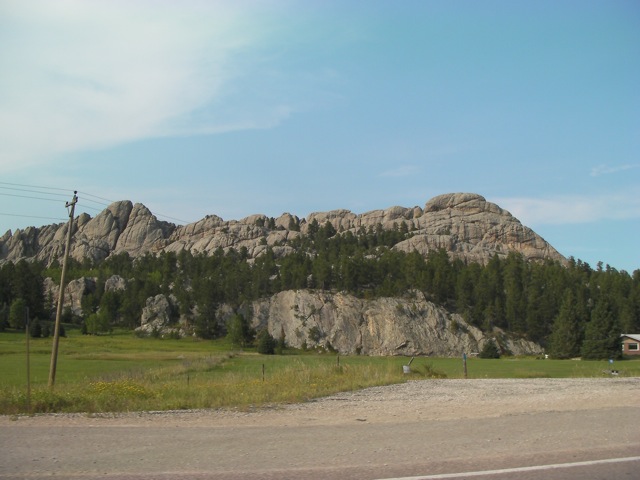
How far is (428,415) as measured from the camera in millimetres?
17047

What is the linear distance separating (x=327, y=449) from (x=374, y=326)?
11570 centimetres

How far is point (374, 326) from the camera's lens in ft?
412

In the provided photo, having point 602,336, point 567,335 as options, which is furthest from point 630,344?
point 567,335

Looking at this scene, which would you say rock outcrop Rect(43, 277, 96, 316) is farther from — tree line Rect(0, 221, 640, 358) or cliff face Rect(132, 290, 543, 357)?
cliff face Rect(132, 290, 543, 357)

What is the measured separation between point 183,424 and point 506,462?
8573 mm

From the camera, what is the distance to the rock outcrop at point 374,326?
122m

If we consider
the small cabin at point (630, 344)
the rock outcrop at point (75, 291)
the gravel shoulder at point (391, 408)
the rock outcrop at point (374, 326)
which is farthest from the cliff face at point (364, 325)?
the gravel shoulder at point (391, 408)

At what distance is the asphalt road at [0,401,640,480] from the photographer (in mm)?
9430

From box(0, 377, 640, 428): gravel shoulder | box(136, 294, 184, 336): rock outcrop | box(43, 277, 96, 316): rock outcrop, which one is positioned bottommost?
box(0, 377, 640, 428): gravel shoulder

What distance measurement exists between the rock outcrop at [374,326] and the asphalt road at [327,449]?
354 feet

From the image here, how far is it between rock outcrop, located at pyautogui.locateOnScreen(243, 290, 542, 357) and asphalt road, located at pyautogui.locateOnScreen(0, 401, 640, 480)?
4246 inches

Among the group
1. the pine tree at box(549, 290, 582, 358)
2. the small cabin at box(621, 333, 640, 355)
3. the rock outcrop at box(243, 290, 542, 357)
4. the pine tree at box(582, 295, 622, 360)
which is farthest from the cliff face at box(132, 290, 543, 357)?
the pine tree at box(582, 295, 622, 360)

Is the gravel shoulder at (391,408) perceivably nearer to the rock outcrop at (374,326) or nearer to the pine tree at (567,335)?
the pine tree at (567,335)

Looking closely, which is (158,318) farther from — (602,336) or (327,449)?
(327,449)
